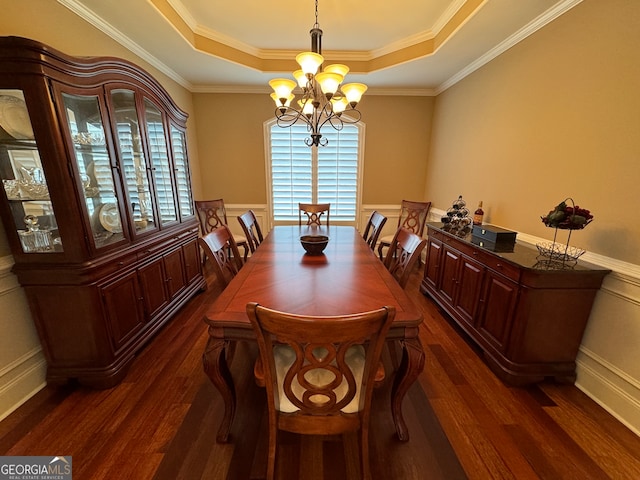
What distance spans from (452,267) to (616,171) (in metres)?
1.24

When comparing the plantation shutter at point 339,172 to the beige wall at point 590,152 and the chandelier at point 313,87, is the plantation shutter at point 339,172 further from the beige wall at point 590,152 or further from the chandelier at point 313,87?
the beige wall at point 590,152

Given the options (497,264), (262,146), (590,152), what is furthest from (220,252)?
(262,146)

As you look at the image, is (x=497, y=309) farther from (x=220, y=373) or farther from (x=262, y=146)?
(x=262, y=146)

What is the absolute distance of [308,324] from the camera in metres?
0.79

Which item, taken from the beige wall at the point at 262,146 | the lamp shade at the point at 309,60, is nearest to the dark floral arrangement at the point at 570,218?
the lamp shade at the point at 309,60

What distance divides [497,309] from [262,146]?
11.9 feet

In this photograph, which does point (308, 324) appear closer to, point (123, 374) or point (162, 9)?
point (123, 374)

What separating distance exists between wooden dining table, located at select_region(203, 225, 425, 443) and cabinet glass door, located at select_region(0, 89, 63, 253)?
3.91ft

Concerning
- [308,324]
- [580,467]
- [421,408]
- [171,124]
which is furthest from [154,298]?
[580,467]

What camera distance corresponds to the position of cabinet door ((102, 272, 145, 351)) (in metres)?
1.69

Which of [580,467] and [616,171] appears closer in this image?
[580,467]

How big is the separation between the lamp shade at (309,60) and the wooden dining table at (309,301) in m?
1.33

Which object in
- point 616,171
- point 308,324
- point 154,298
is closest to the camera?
point 308,324

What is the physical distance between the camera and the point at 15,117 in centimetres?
139
